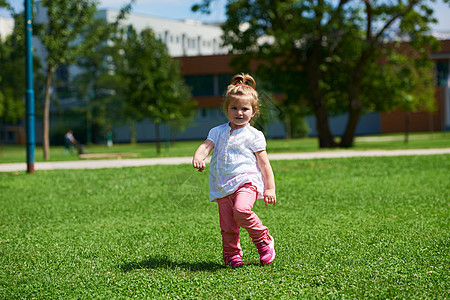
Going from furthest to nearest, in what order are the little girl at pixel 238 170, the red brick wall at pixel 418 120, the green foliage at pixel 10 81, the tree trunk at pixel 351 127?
the green foliage at pixel 10 81
the red brick wall at pixel 418 120
the tree trunk at pixel 351 127
the little girl at pixel 238 170

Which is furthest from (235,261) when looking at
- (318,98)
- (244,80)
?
(318,98)

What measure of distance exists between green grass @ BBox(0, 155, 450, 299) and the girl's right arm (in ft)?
1.60

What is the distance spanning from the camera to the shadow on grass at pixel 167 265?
466 cm

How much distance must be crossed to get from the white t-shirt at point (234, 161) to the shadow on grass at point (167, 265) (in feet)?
1.90

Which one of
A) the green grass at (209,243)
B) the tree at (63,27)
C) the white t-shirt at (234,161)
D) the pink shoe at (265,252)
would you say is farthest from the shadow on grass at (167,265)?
the tree at (63,27)

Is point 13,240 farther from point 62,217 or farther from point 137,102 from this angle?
point 137,102

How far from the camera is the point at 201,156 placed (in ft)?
14.7

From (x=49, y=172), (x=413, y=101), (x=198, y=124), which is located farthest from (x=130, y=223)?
(x=198, y=124)

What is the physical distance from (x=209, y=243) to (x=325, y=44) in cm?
2385

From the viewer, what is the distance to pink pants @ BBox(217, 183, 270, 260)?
444 centimetres

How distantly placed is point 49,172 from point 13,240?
789 centimetres

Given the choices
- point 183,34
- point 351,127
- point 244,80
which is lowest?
point 351,127

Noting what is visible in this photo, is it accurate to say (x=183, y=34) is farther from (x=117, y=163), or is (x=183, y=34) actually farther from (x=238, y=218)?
(x=238, y=218)

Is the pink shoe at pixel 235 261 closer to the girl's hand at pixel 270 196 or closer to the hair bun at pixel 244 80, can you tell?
the girl's hand at pixel 270 196
